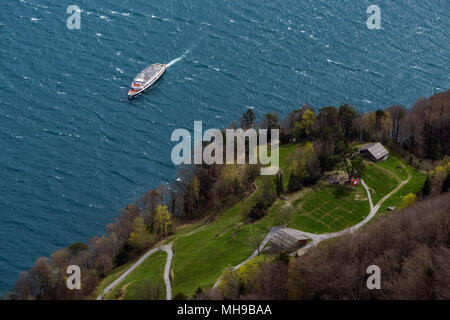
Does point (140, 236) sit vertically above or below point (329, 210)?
below

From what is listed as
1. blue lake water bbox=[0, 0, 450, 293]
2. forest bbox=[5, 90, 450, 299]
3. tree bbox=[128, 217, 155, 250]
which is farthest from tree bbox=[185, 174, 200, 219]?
tree bbox=[128, 217, 155, 250]

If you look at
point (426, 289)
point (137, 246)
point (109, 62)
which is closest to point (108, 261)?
point (137, 246)

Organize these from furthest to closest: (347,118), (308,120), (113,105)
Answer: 1. (113,105)
2. (308,120)
3. (347,118)

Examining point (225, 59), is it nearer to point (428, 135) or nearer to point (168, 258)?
point (428, 135)

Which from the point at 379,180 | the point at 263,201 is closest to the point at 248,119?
the point at 263,201

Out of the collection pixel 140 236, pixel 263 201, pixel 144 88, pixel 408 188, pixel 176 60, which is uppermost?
pixel 176 60

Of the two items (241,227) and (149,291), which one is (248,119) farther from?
(149,291)

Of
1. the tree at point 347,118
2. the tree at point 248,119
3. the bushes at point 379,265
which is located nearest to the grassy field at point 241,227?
the bushes at point 379,265

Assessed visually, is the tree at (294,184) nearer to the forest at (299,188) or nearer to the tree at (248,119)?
the forest at (299,188)
